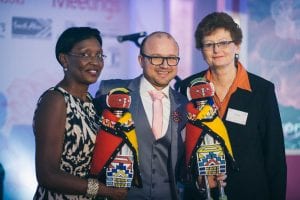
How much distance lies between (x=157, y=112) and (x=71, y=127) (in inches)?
22.6

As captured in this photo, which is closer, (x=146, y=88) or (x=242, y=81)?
(x=146, y=88)

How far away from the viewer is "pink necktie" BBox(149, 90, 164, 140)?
2359 millimetres

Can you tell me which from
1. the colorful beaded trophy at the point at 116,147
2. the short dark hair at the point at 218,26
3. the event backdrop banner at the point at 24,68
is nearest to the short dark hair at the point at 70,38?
the colorful beaded trophy at the point at 116,147

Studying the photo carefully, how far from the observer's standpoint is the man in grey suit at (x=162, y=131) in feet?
7.60

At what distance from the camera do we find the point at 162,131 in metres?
2.36

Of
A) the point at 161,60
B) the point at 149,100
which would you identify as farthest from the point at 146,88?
the point at 161,60

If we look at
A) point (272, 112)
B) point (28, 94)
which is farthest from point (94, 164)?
point (28, 94)

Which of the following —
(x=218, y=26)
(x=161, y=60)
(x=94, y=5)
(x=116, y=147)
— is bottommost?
(x=116, y=147)

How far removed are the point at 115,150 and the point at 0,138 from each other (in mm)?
2302

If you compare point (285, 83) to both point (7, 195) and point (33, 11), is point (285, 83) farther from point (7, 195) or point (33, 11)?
point (7, 195)

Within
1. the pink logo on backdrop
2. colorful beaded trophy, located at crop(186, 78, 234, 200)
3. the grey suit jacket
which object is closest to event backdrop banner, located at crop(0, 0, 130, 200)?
the pink logo on backdrop

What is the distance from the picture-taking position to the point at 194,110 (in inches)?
80.7

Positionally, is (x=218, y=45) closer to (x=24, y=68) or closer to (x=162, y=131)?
(x=162, y=131)

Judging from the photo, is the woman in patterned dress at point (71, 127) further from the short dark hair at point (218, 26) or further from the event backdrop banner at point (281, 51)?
the event backdrop banner at point (281, 51)
